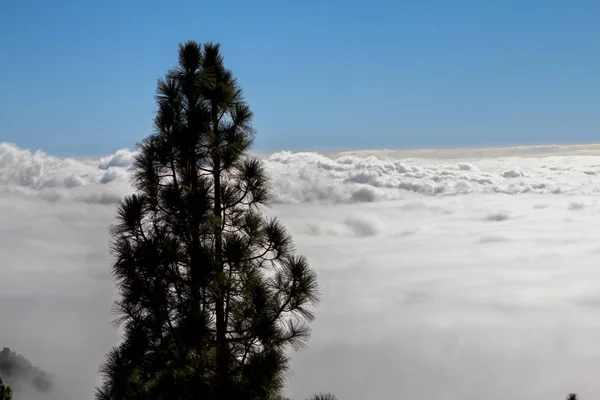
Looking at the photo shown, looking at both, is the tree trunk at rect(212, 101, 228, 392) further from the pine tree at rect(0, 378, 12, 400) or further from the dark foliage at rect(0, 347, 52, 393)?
the dark foliage at rect(0, 347, 52, 393)

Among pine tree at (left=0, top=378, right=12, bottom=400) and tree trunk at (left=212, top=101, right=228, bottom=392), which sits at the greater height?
tree trunk at (left=212, top=101, right=228, bottom=392)

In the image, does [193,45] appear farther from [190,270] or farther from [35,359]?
[35,359]

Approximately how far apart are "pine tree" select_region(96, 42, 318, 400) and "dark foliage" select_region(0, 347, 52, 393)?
90945 millimetres

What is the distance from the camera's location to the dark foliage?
9256 centimetres

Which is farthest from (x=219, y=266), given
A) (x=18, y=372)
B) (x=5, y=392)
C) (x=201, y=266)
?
(x=18, y=372)

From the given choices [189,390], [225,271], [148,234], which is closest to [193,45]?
[148,234]

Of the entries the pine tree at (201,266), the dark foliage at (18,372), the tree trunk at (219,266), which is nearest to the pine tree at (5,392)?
the pine tree at (201,266)

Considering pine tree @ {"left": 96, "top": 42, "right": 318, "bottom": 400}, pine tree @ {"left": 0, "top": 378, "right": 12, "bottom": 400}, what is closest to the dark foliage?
pine tree @ {"left": 0, "top": 378, "right": 12, "bottom": 400}

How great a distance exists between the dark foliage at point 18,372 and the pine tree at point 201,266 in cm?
9094

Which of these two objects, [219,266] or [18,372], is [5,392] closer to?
[219,266]

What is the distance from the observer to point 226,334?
11.1 meters

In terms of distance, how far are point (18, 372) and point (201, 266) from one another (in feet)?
338

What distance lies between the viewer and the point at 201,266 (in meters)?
10.6

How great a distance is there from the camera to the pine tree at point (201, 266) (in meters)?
10.5
